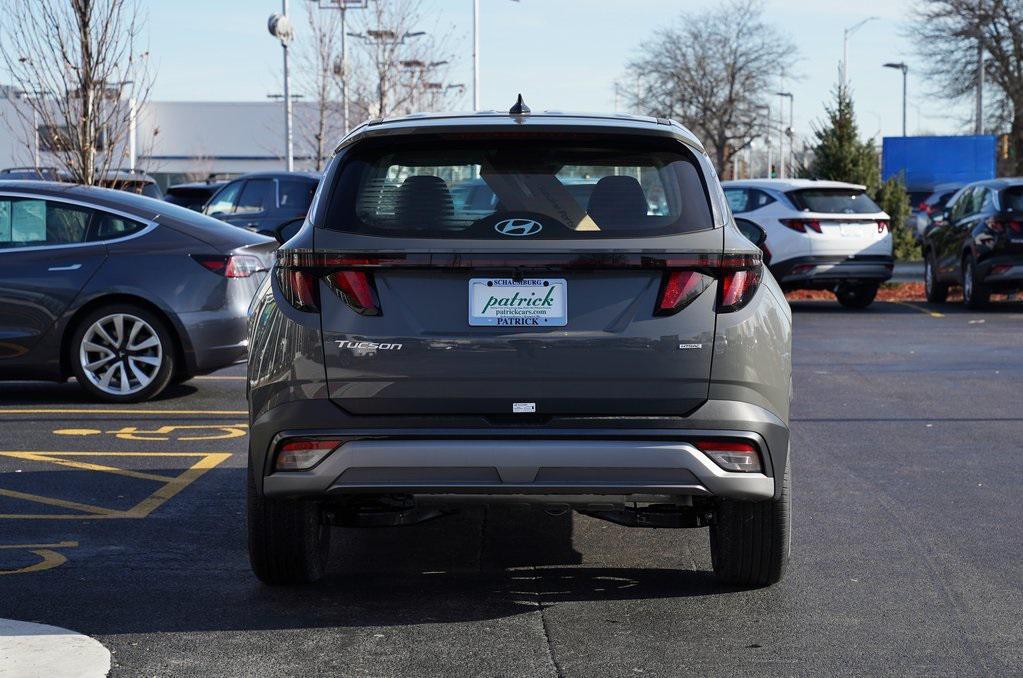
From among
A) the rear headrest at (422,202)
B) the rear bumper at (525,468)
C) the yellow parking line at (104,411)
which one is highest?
the rear headrest at (422,202)

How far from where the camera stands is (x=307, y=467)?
5.03 meters

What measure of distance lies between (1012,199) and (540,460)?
51.7 feet

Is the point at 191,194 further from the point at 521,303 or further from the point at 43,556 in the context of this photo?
the point at 521,303

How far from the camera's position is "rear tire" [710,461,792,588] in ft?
17.8

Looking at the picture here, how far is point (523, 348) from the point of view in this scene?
16.2 feet

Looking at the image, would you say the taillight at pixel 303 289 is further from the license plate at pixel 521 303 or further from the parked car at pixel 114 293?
the parked car at pixel 114 293

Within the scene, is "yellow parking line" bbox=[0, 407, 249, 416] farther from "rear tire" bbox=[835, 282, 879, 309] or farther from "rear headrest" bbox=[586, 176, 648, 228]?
"rear tire" bbox=[835, 282, 879, 309]

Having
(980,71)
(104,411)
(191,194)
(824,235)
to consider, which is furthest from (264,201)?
(980,71)

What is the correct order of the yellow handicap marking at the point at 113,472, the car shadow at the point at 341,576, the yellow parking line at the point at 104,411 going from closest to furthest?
the car shadow at the point at 341,576
the yellow handicap marking at the point at 113,472
the yellow parking line at the point at 104,411

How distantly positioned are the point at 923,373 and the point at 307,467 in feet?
29.9

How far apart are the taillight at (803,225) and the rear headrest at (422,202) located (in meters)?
15.1

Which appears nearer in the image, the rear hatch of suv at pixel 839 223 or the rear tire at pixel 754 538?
the rear tire at pixel 754 538

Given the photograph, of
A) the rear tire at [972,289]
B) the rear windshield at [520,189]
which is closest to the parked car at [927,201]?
the rear tire at [972,289]

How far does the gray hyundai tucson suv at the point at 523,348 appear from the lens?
494 cm
